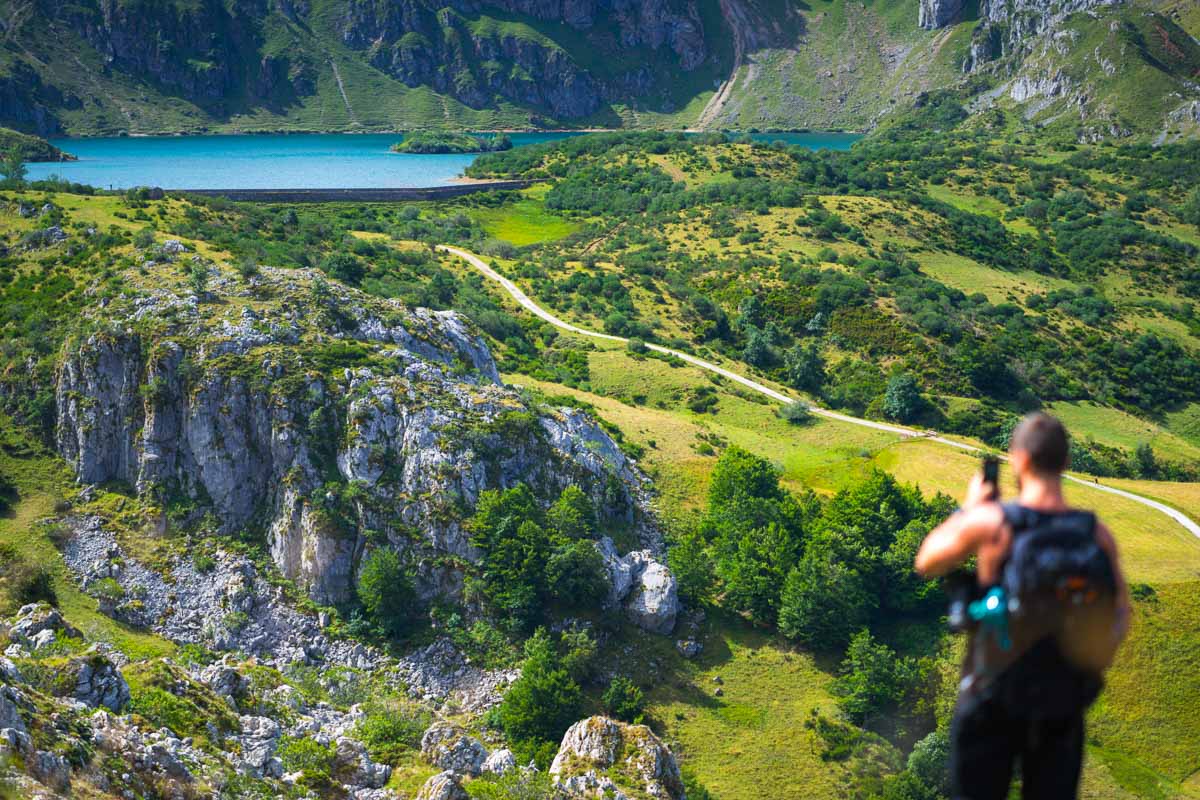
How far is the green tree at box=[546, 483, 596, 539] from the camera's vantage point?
181ft

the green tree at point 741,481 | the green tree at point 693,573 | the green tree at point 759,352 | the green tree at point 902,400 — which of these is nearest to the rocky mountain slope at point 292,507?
the green tree at point 693,573

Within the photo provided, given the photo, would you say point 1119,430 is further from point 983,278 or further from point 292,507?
point 292,507

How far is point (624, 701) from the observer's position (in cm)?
4753

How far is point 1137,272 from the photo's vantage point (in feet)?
520

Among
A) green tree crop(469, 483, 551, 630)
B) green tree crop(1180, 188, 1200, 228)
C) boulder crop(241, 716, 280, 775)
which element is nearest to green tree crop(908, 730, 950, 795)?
green tree crop(469, 483, 551, 630)

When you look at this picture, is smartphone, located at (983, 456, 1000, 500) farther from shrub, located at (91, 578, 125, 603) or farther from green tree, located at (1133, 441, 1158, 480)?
green tree, located at (1133, 441, 1158, 480)

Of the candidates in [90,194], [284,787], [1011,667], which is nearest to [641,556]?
[284,787]

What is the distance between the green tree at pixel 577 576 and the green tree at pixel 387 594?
324 inches

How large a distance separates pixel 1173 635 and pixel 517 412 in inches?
1645

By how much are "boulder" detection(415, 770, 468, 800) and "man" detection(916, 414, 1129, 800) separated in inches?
1101

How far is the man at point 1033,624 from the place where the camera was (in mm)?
7164

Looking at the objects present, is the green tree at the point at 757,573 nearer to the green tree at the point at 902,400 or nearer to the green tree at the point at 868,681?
the green tree at the point at 868,681

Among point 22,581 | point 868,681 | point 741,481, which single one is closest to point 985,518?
point 868,681

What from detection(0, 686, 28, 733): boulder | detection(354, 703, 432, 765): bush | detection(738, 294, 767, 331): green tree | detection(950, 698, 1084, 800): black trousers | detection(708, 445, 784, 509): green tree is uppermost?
detection(950, 698, 1084, 800): black trousers
